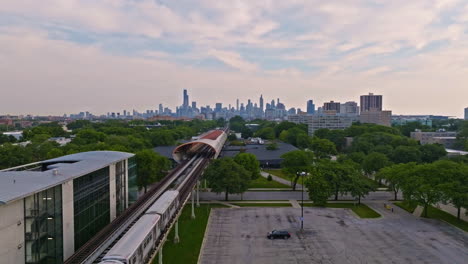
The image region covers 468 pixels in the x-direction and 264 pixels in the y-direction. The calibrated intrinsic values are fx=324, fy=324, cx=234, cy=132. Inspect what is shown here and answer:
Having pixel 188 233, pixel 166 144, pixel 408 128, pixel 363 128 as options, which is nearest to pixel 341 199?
pixel 188 233

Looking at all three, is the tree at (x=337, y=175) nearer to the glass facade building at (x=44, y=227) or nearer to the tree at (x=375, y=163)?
the tree at (x=375, y=163)

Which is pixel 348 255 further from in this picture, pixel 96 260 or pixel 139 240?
pixel 96 260

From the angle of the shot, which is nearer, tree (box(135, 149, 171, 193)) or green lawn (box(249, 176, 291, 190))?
tree (box(135, 149, 171, 193))

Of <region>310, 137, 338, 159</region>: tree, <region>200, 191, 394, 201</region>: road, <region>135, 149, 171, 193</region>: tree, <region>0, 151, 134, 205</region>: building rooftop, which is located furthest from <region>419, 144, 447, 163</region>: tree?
<region>0, 151, 134, 205</region>: building rooftop

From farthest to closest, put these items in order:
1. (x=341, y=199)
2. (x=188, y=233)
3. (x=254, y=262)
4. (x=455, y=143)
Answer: (x=455, y=143), (x=341, y=199), (x=188, y=233), (x=254, y=262)

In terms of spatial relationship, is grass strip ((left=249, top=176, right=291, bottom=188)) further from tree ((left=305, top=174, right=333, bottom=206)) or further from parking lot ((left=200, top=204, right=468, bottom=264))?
parking lot ((left=200, top=204, right=468, bottom=264))

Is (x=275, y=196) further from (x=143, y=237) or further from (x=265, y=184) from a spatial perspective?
(x=143, y=237)

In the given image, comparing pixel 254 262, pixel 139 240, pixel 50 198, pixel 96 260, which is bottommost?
pixel 254 262
